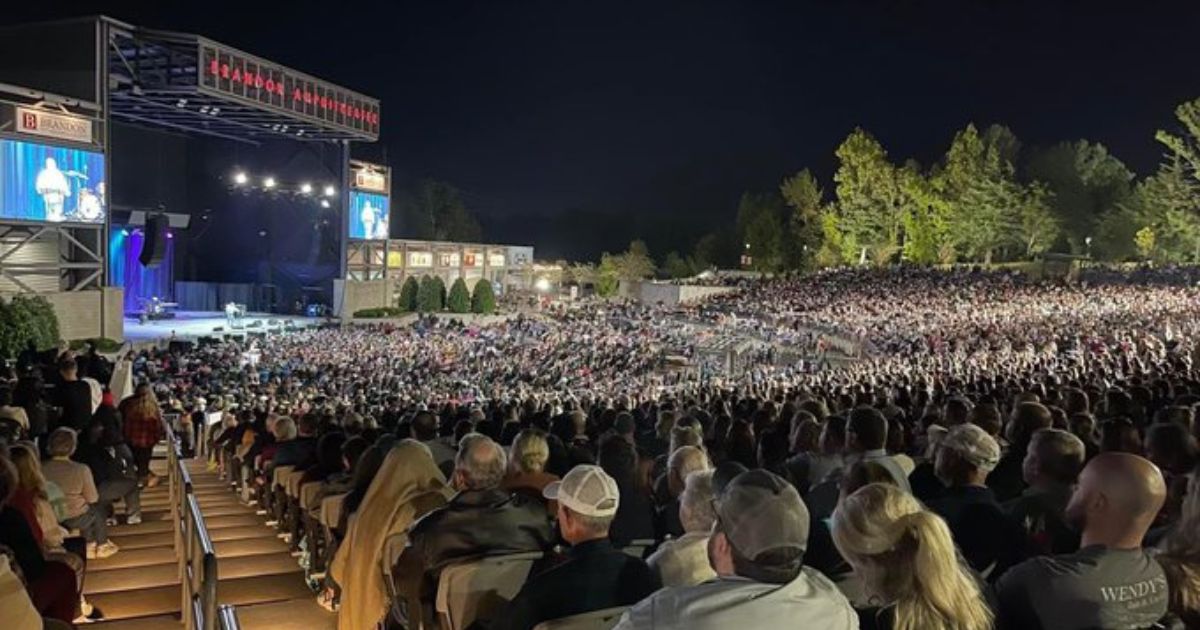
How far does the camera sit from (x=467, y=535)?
3.51 metres

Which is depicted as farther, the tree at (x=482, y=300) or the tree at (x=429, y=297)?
the tree at (x=482, y=300)

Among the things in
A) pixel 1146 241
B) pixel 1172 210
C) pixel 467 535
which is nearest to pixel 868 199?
pixel 1146 241

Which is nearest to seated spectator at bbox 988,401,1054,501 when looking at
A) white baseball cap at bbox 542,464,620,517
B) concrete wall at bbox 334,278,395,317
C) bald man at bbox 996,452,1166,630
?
bald man at bbox 996,452,1166,630

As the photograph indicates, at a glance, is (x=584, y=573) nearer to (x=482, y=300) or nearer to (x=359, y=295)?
(x=359, y=295)

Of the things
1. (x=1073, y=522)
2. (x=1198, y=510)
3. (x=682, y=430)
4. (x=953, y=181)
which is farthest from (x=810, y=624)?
(x=953, y=181)

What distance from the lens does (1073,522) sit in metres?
2.88

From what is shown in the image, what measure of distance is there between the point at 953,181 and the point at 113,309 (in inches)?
2116

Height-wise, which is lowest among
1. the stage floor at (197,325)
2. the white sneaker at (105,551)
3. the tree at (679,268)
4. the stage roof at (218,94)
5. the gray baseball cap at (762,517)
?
the stage floor at (197,325)

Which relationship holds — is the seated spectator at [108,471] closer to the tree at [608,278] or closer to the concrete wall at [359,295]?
the concrete wall at [359,295]

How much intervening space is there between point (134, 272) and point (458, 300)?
16.4m

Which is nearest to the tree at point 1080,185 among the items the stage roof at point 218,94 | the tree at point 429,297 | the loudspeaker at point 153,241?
the tree at point 429,297

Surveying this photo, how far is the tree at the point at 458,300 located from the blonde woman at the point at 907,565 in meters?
50.2

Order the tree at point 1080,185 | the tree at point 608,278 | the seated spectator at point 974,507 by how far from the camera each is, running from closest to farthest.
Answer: the seated spectator at point 974,507
the tree at point 1080,185
the tree at point 608,278

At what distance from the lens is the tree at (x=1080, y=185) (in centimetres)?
6544
